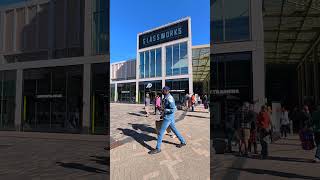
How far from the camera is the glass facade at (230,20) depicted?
2.67 meters

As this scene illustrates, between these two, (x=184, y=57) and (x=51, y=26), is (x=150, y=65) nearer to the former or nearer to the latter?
(x=184, y=57)

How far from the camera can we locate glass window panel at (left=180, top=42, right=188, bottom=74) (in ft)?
8.20

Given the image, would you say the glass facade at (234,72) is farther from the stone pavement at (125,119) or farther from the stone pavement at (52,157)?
the stone pavement at (52,157)

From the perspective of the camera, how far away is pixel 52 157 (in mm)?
9438

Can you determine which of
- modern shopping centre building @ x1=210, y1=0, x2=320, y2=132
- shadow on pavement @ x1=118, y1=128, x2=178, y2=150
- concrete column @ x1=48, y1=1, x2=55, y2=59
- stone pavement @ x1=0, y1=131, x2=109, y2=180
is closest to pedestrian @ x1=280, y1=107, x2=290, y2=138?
modern shopping centre building @ x1=210, y1=0, x2=320, y2=132

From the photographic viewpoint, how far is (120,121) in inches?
120

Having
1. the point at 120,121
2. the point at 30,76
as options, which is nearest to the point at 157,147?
the point at 120,121

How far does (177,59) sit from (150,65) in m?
0.21

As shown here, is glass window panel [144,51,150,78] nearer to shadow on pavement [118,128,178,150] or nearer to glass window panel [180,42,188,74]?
glass window panel [180,42,188,74]

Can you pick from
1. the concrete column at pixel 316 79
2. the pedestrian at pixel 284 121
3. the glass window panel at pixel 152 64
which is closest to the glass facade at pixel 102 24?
the glass window panel at pixel 152 64

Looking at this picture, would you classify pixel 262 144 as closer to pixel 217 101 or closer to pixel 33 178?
pixel 217 101

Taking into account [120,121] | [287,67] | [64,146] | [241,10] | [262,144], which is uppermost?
[241,10]

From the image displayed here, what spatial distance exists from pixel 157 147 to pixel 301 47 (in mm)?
1634

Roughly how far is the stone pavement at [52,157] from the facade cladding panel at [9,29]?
275 cm
